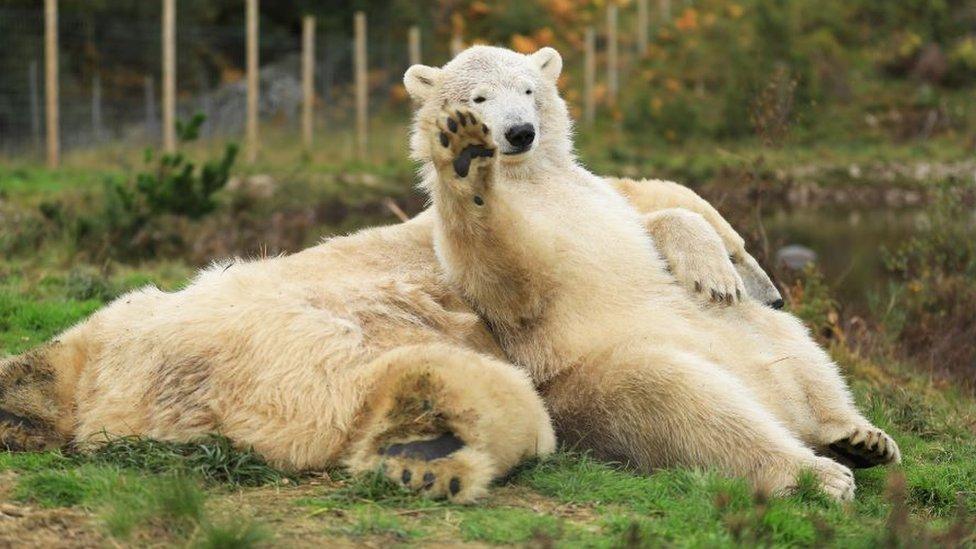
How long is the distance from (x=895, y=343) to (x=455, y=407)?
6324 millimetres

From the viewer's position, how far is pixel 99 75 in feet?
83.8

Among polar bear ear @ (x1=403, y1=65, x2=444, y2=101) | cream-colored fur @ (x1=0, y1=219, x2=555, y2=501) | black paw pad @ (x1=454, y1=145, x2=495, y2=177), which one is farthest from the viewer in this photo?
polar bear ear @ (x1=403, y1=65, x2=444, y2=101)

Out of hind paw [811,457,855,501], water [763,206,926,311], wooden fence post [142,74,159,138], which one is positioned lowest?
water [763,206,926,311]

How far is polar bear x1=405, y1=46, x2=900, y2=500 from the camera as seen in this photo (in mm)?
4867

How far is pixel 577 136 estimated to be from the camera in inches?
802

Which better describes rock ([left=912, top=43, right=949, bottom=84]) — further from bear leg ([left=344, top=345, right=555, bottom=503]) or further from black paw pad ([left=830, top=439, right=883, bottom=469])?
bear leg ([left=344, top=345, right=555, bottom=503])

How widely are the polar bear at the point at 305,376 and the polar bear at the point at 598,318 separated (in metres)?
0.28

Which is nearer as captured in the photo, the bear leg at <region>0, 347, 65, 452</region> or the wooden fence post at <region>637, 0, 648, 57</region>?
the bear leg at <region>0, 347, 65, 452</region>

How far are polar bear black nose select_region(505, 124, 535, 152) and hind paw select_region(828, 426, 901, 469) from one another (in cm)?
183

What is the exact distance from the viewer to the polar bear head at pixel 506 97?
560 cm

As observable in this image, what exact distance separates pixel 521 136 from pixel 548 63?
0.82 meters

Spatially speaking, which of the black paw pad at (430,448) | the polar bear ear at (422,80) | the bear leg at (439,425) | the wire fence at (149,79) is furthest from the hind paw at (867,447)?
the wire fence at (149,79)

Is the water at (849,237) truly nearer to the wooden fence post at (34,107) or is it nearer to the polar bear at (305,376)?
the polar bear at (305,376)

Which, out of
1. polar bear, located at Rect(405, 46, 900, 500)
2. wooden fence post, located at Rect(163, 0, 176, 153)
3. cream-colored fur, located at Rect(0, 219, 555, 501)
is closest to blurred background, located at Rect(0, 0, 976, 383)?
wooden fence post, located at Rect(163, 0, 176, 153)
